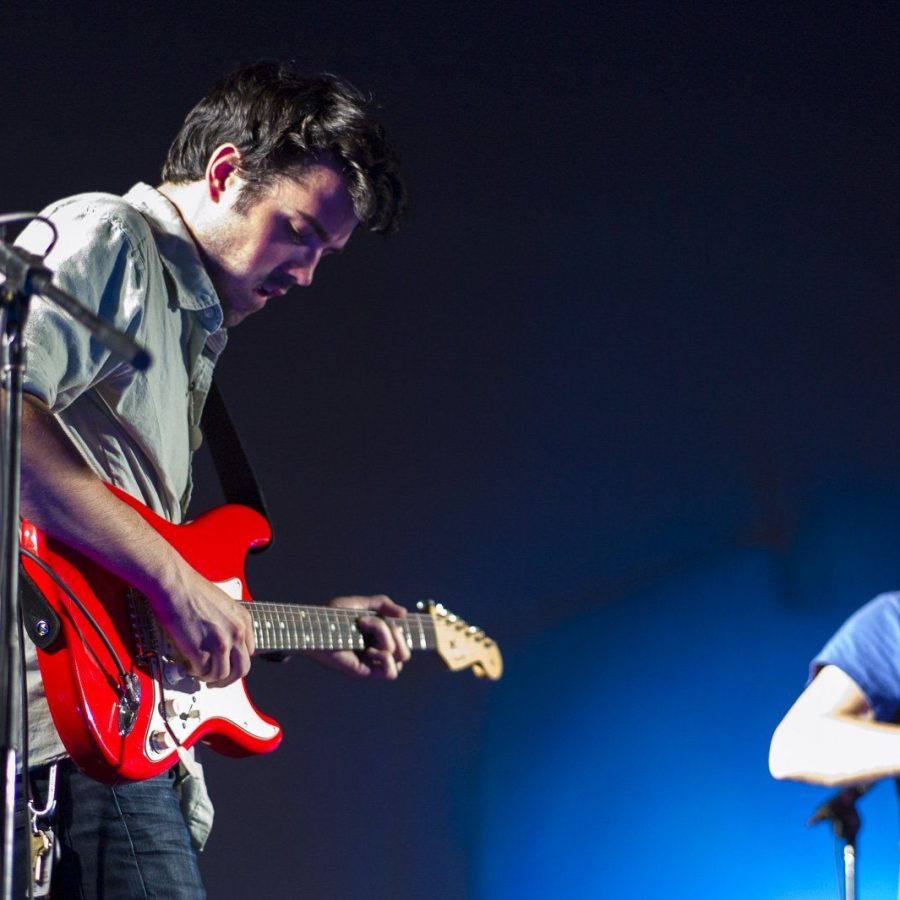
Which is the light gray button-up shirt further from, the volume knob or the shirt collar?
the volume knob

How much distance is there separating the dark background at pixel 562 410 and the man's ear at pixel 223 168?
49.7 inches

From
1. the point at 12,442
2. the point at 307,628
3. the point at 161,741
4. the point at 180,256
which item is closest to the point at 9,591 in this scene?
the point at 12,442

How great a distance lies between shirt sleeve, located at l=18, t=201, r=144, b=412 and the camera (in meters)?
1.63

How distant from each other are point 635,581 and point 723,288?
0.95 meters

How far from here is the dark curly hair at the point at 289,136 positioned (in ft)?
6.88

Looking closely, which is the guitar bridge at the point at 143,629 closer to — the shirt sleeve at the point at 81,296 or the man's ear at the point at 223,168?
the shirt sleeve at the point at 81,296

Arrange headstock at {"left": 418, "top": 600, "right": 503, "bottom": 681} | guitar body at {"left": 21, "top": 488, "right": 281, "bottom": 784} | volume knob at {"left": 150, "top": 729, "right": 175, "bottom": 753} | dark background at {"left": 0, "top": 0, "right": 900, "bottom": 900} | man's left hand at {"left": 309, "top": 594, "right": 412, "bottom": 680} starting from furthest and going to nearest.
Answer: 1. dark background at {"left": 0, "top": 0, "right": 900, "bottom": 900}
2. headstock at {"left": 418, "top": 600, "right": 503, "bottom": 681}
3. man's left hand at {"left": 309, "top": 594, "right": 412, "bottom": 680}
4. volume knob at {"left": 150, "top": 729, "right": 175, "bottom": 753}
5. guitar body at {"left": 21, "top": 488, "right": 281, "bottom": 784}

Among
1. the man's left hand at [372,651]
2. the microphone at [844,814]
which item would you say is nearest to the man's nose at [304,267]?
the man's left hand at [372,651]

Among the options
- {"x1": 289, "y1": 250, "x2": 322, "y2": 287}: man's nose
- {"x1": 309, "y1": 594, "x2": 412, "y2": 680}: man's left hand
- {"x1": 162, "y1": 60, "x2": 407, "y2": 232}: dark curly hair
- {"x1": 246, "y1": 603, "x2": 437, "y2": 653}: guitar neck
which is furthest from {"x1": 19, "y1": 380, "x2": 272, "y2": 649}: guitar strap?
{"x1": 162, "y1": 60, "x2": 407, "y2": 232}: dark curly hair

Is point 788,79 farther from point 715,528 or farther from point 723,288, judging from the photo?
point 715,528

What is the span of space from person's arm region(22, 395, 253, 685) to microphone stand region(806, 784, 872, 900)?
1001 mm

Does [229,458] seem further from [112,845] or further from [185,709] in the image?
[112,845]

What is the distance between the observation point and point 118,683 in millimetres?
1651

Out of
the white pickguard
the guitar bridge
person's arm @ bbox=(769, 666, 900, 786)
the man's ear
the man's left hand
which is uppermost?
the man's ear
